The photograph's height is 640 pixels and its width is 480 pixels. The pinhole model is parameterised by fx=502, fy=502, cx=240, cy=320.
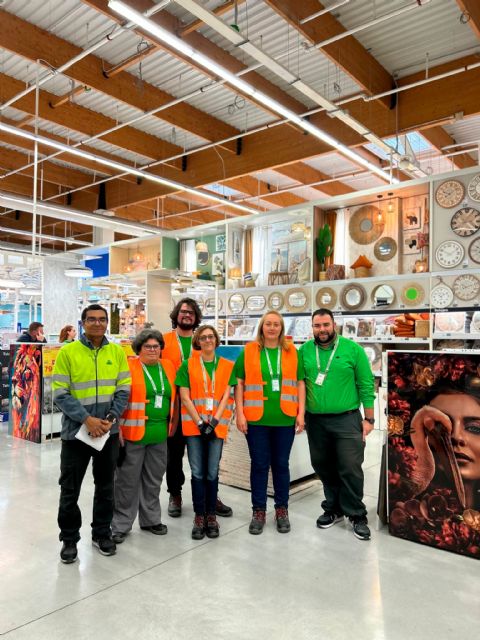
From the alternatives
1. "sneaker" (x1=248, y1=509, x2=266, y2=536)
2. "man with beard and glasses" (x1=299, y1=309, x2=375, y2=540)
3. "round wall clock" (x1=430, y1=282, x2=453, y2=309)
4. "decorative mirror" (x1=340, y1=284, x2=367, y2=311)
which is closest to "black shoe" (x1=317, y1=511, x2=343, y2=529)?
"man with beard and glasses" (x1=299, y1=309, x2=375, y2=540)

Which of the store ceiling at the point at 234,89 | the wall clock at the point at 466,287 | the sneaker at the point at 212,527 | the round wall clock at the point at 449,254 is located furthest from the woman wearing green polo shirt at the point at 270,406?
the round wall clock at the point at 449,254

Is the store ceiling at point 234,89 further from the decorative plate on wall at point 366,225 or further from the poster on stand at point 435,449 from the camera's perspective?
the poster on stand at point 435,449

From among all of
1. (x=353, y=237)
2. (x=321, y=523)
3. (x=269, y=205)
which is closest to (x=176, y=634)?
(x=321, y=523)

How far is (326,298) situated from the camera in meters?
6.78

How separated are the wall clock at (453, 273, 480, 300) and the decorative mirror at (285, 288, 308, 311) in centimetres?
201

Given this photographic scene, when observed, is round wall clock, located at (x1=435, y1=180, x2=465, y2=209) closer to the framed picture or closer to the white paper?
the framed picture

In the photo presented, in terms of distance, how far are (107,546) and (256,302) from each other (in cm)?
481

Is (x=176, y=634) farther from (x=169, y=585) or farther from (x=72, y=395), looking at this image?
(x=72, y=395)

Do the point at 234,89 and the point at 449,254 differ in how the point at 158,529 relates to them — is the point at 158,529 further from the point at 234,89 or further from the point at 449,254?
the point at 234,89

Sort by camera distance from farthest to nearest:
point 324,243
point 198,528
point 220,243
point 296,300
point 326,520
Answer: point 220,243 → point 296,300 → point 324,243 → point 326,520 → point 198,528

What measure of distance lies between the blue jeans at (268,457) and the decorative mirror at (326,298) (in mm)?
3483

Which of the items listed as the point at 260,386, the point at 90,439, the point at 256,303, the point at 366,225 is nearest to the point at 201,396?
the point at 260,386

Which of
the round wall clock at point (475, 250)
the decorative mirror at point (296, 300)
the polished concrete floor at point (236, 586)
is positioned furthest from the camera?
the decorative mirror at point (296, 300)

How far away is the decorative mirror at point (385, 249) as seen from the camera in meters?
6.50
